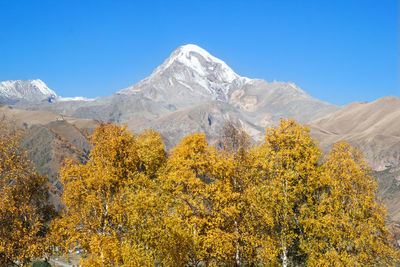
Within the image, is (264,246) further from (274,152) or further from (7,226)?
(7,226)

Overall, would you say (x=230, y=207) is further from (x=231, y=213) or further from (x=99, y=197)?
(x=99, y=197)

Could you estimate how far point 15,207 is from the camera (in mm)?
26625

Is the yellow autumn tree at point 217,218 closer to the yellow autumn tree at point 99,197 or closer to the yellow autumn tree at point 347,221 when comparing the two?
the yellow autumn tree at point 99,197

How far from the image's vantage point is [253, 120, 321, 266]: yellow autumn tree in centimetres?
2741

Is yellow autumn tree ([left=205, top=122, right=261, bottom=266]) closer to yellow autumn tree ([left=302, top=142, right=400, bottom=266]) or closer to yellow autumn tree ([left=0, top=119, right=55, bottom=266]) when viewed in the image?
yellow autumn tree ([left=302, top=142, right=400, bottom=266])

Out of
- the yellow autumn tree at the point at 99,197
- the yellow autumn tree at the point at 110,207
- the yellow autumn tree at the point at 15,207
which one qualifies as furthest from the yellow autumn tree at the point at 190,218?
the yellow autumn tree at the point at 15,207

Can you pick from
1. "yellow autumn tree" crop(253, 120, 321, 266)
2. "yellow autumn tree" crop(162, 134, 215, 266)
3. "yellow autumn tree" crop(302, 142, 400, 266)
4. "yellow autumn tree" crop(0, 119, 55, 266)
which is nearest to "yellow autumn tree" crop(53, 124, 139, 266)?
"yellow autumn tree" crop(0, 119, 55, 266)

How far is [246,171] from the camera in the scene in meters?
26.8

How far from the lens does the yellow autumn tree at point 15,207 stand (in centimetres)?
2644

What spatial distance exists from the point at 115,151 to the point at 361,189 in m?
24.0

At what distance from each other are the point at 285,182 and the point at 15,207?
24452 millimetres

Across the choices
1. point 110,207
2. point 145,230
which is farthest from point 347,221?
point 110,207

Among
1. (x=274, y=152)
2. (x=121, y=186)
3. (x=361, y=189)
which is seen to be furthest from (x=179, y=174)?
(x=361, y=189)

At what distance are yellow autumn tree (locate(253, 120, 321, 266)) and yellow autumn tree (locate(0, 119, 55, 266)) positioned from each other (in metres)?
20.0
